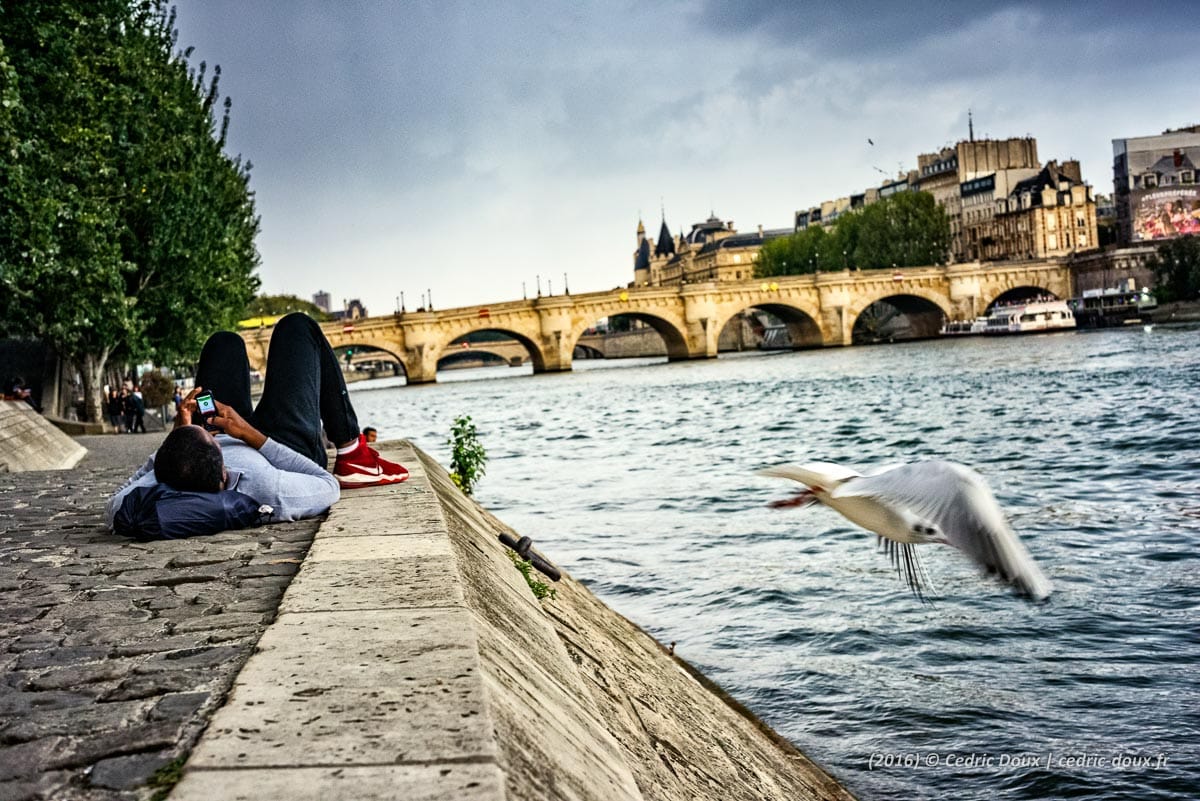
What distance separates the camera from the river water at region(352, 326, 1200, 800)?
19.0 ft

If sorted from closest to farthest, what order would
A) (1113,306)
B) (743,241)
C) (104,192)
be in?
1. (104,192)
2. (1113,306)
3. (743,241)

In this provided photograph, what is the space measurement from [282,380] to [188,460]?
2.83 feet

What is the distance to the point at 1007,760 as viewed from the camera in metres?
5.58

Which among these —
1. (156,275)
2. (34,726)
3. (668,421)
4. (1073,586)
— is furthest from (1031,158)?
(34,726)

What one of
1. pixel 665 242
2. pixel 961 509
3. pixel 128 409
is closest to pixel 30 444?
pixel 961 509

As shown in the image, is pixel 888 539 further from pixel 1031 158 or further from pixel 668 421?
pixel 1031 158

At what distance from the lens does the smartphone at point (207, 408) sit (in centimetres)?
579

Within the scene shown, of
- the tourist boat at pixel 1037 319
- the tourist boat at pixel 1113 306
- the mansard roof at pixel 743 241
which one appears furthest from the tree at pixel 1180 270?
the mansard roof at pixel 743 241

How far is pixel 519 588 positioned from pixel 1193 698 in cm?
357

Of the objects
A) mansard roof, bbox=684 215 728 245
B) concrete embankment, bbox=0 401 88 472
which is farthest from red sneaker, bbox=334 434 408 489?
mansard roof, bbox=684 215 728 245

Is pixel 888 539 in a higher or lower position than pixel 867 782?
higher

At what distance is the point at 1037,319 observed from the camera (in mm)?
69500

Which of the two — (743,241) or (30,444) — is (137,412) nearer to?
(30,444)

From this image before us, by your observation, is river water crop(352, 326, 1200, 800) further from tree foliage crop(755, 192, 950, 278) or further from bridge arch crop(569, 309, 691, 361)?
tree foliage crop(755, 192, 950, 278)
